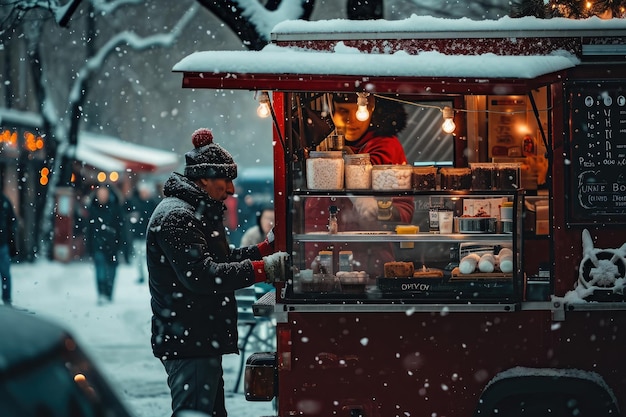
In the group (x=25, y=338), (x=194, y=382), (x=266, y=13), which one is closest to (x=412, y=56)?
(x=194, y=382)

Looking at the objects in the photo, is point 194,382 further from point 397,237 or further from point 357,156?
point 357,156

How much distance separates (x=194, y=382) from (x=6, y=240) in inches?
340

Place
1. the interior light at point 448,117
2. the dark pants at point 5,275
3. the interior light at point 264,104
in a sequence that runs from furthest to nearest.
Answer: the dark pants at point 5,275 → the interior light at point 448,117 → the interior light at point 264,104

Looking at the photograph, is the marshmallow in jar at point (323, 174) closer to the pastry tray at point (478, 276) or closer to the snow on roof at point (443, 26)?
the snow on roof at point (443, 26)

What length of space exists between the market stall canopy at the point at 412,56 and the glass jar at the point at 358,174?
26.9 inches

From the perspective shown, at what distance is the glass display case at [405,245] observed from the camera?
5.95m

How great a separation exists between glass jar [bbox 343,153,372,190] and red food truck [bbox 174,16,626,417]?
0.07ft

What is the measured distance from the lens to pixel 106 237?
1538 centimetres

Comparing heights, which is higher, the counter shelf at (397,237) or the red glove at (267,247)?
the counter shelf at (397,237)

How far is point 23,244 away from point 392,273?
21455mm

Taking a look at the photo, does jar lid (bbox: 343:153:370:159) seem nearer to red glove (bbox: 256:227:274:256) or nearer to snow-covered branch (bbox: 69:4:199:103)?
red glove (bbox: 256:227:274:256)

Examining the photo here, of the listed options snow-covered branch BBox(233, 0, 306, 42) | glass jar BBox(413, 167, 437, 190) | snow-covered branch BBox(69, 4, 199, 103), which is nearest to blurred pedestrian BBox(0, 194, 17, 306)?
snow-covered branch BBox(233, 0, 306, 42)

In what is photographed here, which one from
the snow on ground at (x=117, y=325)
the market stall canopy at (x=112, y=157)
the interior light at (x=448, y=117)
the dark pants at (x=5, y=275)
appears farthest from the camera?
the market stall canopy at (x=112, y=157)

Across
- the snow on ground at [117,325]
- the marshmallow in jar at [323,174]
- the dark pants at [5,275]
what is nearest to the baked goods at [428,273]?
the marshmallow in jar at [323,174]
